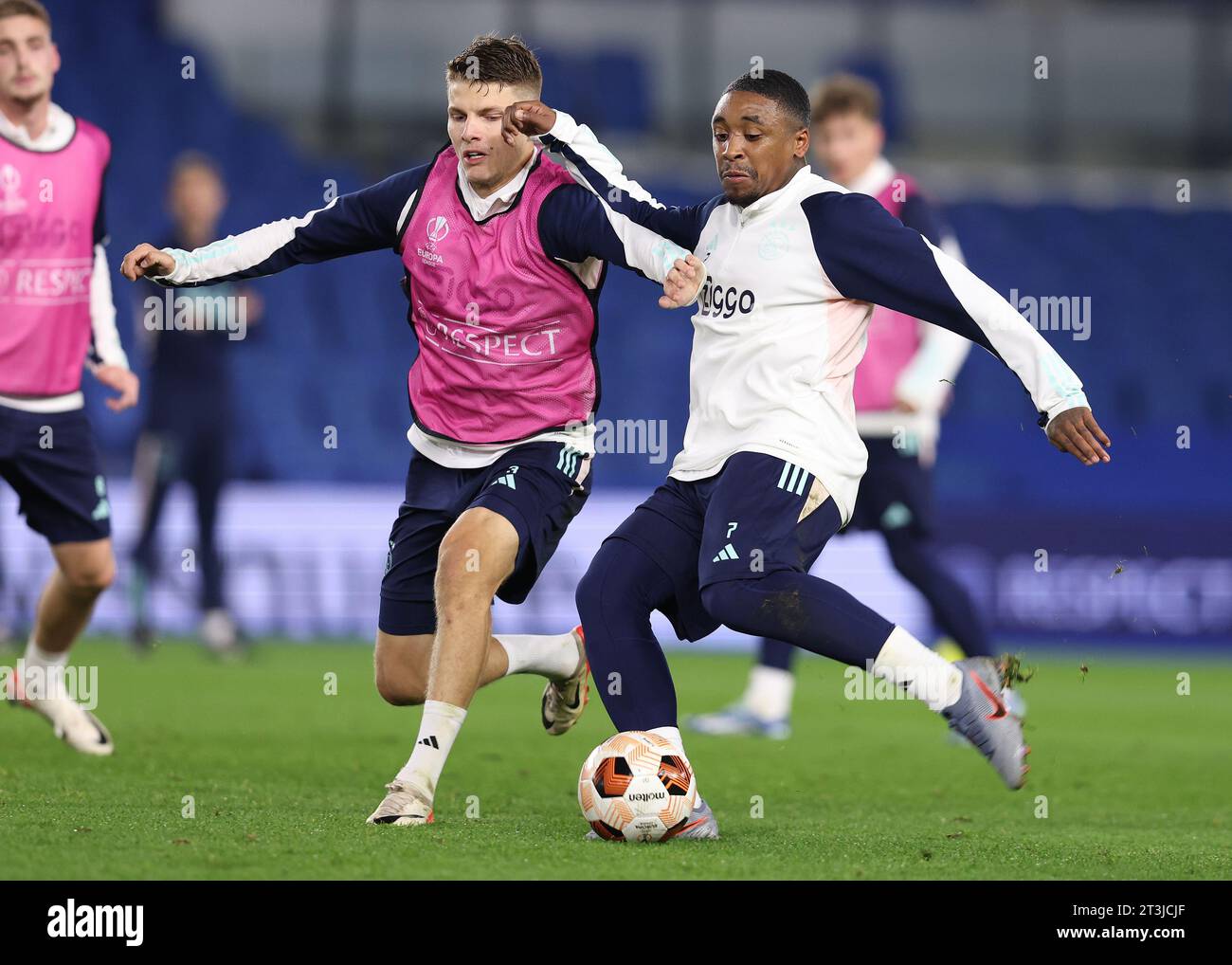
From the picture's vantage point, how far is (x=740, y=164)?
16.1ft

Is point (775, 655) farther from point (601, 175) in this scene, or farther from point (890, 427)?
point (601, 175)

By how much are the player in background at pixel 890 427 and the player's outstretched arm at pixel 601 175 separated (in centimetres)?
227

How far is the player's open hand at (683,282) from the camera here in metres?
4.71

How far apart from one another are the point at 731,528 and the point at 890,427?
3.11 metres

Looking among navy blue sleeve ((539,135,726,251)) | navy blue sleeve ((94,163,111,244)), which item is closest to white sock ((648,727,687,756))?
navy blue sleeve ((539,135,726,251))

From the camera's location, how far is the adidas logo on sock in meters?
4.68

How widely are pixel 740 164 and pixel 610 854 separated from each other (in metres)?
1.96

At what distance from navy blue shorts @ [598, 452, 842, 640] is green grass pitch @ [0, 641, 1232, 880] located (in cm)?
73

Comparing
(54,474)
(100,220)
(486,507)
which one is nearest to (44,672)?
(54,474)

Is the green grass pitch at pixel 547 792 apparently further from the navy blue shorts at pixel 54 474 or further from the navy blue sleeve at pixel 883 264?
the navy blue sleeve at pixel 883 264

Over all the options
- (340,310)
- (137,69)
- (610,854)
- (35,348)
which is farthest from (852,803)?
(137,69)

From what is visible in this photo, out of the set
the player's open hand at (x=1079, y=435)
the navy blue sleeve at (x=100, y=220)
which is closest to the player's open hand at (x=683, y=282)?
the player's open hand at (x=1079, y=435)

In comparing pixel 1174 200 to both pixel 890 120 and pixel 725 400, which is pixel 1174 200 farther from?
pixel 725 400

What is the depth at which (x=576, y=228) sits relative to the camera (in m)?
5.16
